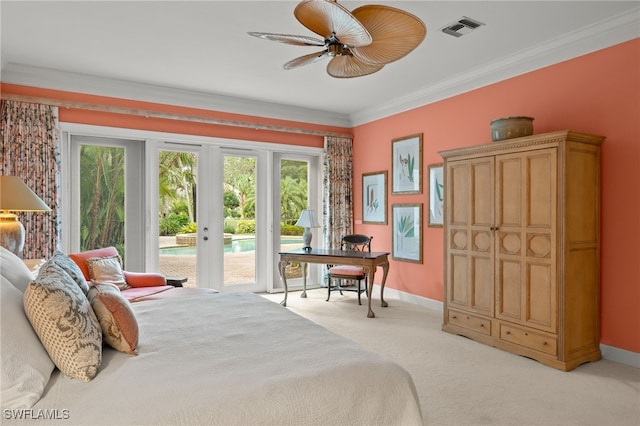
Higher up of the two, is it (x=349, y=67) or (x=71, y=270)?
(x=349, y=67)

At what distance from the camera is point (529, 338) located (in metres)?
3.39

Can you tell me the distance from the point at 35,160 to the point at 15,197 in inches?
59.4

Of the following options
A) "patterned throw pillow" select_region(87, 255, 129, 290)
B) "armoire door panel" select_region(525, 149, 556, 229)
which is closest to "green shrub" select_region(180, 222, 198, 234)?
"patterned throw pillow" select_region(87, 255, 129, 290)

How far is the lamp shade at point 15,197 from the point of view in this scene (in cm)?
304

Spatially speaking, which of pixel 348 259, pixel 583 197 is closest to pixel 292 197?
pixel 348 259

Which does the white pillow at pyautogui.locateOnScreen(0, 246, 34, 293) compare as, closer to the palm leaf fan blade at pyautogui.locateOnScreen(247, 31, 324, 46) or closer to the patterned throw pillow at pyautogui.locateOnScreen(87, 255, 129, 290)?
the patterned throw pillow at pyautogui.locateOnScreen(87, 255, 129, 290)

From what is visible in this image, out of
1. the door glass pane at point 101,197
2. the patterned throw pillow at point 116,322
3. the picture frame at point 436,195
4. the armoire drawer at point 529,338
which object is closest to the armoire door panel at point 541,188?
the armoire drawer at point 529,338

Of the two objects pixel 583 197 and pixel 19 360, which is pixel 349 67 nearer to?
pixel 583 197

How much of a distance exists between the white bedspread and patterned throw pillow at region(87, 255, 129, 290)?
203cm

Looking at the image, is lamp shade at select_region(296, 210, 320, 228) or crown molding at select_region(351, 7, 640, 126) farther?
lamp shade at select_region(296, 210, 320, 228)

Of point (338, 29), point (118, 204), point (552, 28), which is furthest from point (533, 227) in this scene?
point (118, 204)

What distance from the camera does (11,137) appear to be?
167 inches

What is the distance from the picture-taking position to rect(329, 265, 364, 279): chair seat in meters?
5.25

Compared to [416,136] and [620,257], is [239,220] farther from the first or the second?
[620,257]
